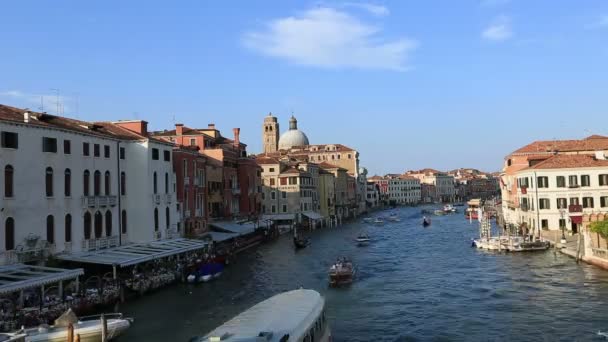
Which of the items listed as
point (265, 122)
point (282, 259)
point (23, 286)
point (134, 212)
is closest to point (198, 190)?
point (282, 259)

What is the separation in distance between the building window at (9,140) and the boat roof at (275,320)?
1266 cm

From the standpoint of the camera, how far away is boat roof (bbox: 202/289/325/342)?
537 inches

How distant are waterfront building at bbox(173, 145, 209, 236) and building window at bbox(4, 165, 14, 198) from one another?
15.9m

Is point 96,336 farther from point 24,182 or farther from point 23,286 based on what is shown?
point 24,182

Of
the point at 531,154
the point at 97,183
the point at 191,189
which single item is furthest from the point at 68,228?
the point at 531,154

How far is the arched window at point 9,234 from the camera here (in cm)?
2286

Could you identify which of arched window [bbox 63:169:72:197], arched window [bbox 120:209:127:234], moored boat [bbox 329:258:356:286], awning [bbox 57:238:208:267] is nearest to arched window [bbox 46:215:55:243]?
awning [bbox 57:238:208:267]

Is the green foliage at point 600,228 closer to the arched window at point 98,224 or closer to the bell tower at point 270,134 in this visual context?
the arched window at point 98,224

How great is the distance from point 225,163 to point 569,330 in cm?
3473

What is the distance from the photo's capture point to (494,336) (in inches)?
789

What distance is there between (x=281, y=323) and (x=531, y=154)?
50009 millimetres

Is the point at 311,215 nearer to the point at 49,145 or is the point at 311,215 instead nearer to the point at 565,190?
the point at 565,190

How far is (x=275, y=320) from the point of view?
595 inches

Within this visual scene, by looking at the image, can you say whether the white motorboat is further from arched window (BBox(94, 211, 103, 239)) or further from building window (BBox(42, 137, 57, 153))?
arched window (BBox(94, 211, 103, 239))
